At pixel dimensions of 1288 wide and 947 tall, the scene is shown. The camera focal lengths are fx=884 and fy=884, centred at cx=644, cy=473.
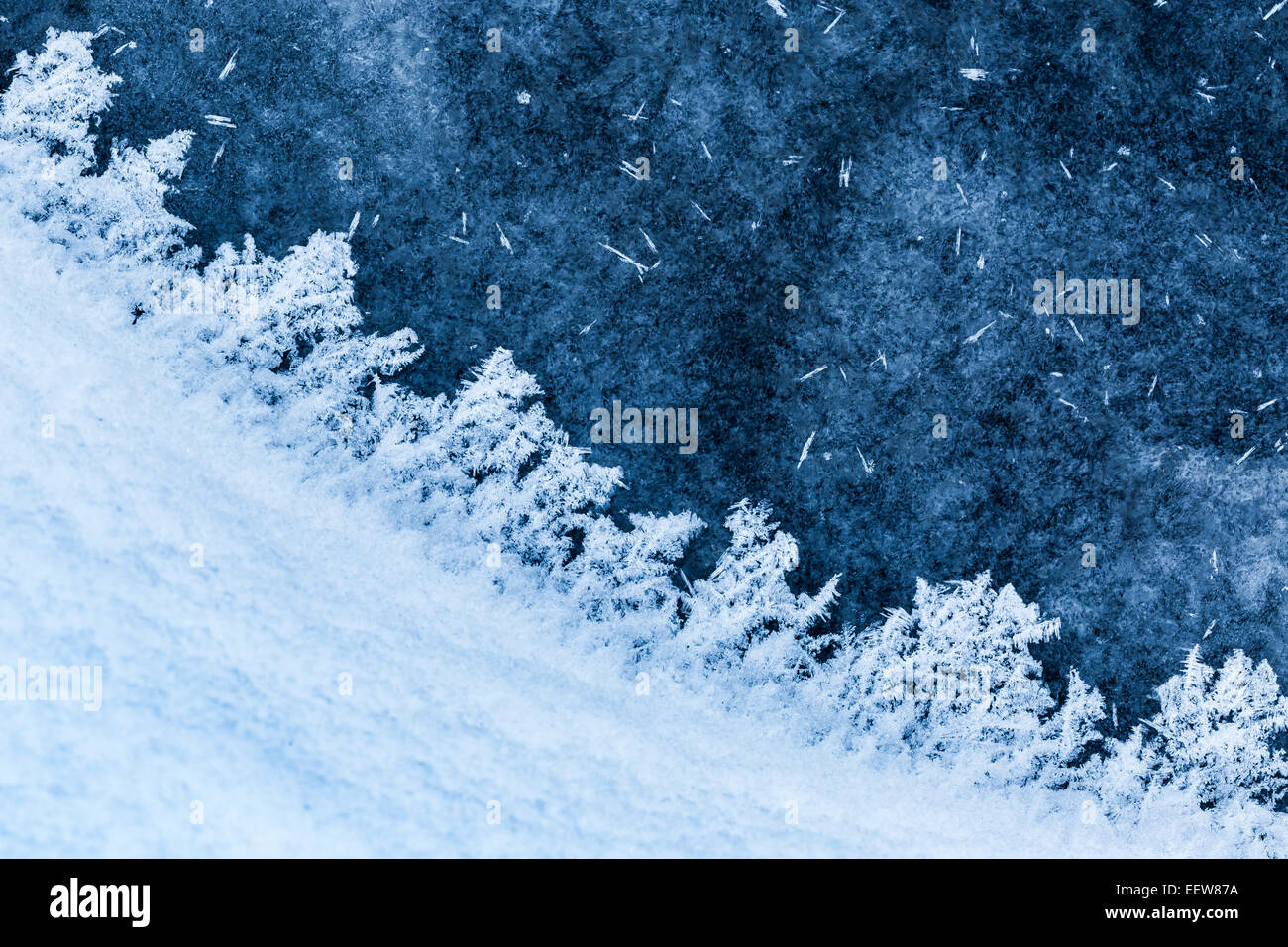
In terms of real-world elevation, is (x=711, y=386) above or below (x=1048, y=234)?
below

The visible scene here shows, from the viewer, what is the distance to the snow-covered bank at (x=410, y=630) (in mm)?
2627

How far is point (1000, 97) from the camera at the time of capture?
9.77 ft

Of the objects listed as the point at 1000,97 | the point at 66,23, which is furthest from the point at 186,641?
the point at 1000,97

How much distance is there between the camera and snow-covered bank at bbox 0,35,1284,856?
2.63 metres

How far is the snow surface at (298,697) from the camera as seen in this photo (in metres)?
2.56

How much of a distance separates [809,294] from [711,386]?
0.45 meters

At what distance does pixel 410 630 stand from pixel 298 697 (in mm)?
377

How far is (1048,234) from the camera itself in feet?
9.73

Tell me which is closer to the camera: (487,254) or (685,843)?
(685,843)

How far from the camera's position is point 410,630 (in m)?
2.75

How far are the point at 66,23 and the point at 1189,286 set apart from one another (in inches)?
153

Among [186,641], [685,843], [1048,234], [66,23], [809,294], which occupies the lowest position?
[685,843]

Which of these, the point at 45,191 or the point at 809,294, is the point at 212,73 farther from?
the point at 809,294

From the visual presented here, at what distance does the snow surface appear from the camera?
2561 mm
